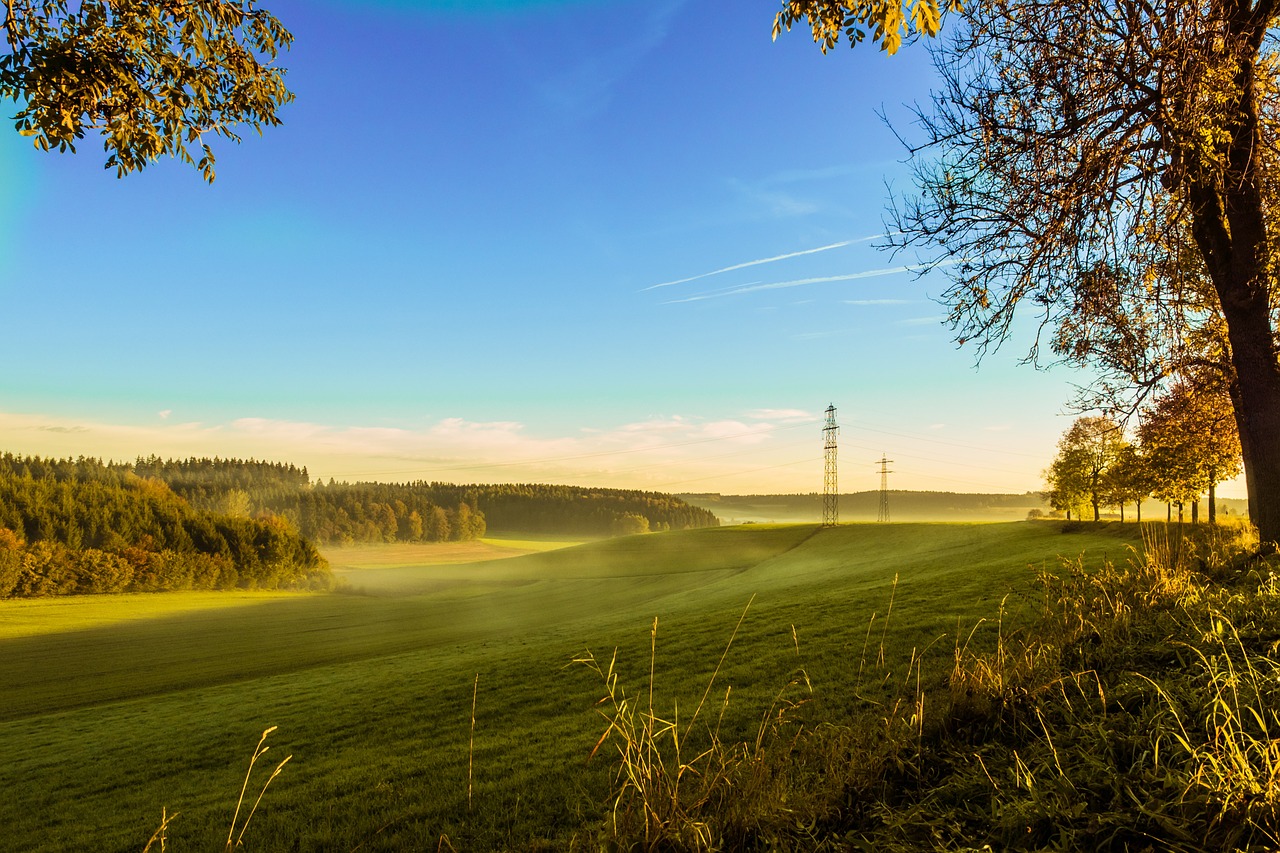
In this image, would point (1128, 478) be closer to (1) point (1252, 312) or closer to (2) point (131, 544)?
(1) point (1252, 312)

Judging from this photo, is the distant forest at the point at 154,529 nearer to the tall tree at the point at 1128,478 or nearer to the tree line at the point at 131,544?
the tree line at the point at 131,544

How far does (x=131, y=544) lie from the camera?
8262 cm

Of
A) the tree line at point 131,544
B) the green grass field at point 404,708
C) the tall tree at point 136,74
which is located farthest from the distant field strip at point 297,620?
the tall tree at point 136,74

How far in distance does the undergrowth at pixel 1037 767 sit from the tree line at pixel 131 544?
9498cm

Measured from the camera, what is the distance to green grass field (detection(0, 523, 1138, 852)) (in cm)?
656

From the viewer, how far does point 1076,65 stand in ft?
30.6

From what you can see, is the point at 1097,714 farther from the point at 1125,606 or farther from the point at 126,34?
the point at 126,34

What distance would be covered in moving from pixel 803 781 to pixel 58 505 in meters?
115

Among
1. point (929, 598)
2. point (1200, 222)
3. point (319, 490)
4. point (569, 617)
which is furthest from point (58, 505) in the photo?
point (1200, 222)

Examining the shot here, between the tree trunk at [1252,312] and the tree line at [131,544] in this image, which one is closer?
the tree trunk at [1252,312]

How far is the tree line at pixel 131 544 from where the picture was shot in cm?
7369

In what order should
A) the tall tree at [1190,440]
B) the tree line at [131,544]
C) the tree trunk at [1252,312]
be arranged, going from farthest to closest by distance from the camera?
the tree line at [131,544] < the tall tree at [1190,440] < the tree trunk at [1252,312]

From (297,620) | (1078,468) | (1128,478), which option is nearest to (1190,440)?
(1128,478)

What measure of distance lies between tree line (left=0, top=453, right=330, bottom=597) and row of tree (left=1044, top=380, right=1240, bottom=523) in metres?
93.0
